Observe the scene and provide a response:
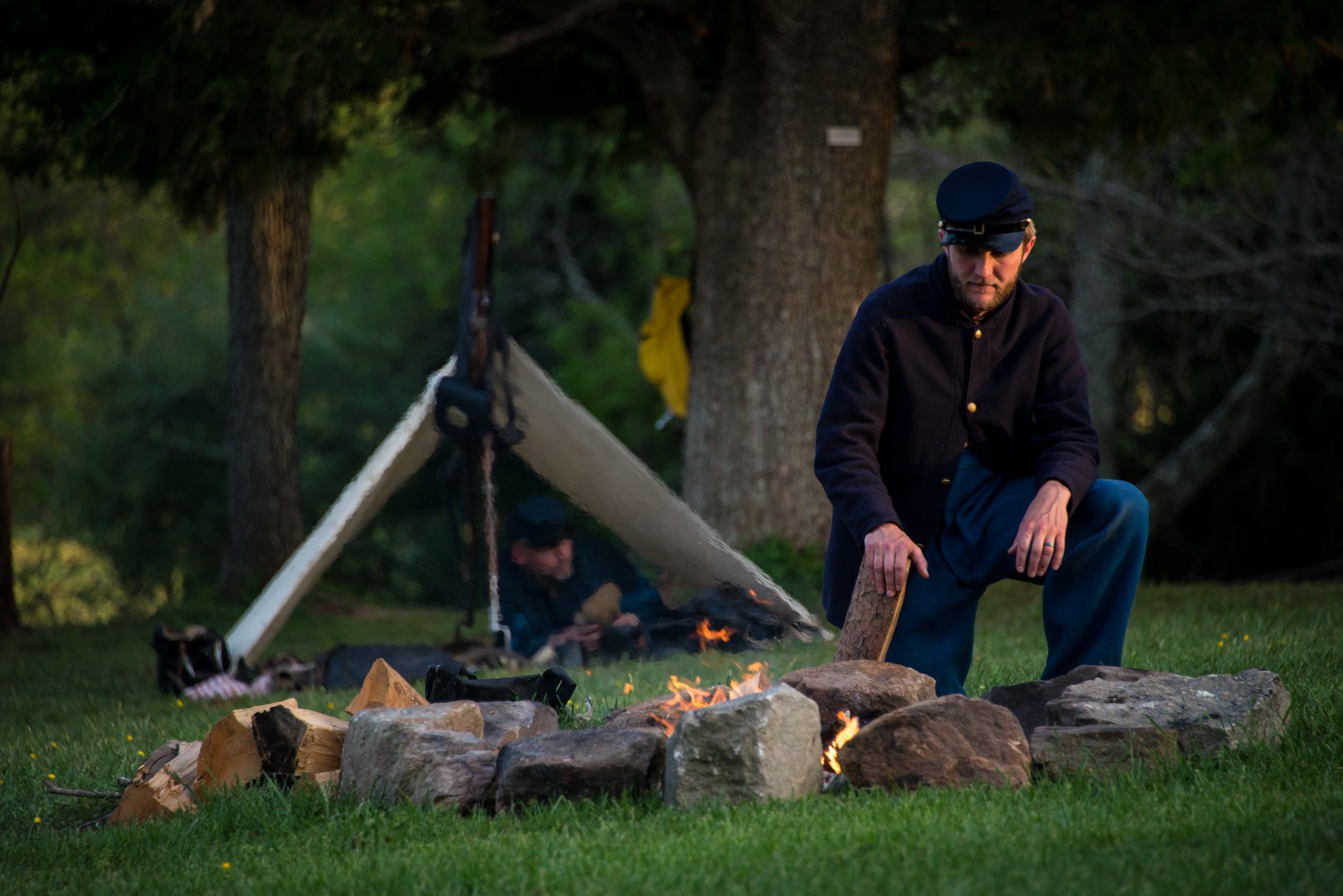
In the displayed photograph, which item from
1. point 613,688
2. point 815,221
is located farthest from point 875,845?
point 815,221

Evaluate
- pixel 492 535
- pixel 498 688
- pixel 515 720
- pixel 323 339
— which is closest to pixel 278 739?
pixel 515 720

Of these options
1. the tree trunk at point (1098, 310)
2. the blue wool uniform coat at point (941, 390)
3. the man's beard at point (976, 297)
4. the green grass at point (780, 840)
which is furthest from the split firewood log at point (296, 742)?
the tree trunk at point (1098, 310)

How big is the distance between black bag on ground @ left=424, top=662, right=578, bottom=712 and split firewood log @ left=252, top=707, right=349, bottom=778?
602 mm

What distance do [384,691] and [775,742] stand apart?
5.05ft

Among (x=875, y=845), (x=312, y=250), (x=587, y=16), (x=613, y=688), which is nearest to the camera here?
(x=875, y=845)

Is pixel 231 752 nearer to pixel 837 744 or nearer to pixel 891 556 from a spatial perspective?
pixel 837 744

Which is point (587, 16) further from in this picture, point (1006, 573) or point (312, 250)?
point (312, 250)

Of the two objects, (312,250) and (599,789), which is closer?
(599,789)

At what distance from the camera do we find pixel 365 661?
6738 mm

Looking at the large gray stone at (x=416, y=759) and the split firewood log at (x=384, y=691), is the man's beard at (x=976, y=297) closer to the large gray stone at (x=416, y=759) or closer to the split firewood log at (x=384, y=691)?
the large gray stone at (x=416, y=759)

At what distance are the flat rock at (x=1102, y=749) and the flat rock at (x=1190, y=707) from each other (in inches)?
1.2

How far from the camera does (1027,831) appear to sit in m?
3.02

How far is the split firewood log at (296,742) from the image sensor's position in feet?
12.8

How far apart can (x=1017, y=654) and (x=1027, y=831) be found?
2.90 meters
